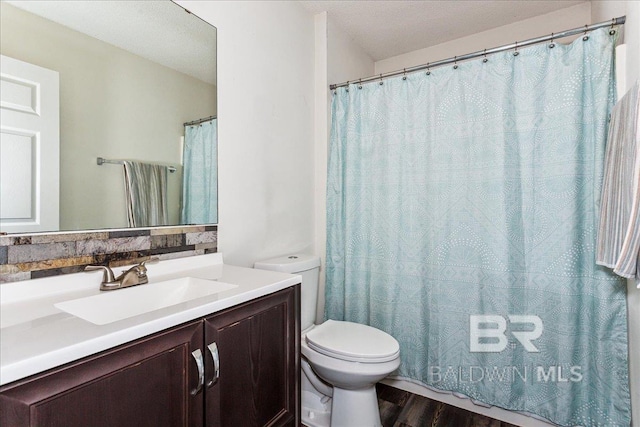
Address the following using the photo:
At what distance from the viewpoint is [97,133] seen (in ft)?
3.79

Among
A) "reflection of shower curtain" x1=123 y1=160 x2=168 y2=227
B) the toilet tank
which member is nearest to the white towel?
the toilet tank

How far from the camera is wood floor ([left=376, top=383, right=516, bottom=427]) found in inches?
67.3

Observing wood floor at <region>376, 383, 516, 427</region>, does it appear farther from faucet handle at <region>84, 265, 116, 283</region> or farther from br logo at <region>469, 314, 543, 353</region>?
faucet handle at <region>84, 265, 116, 283</region>

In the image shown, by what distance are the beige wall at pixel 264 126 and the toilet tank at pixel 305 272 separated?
0.10 meters

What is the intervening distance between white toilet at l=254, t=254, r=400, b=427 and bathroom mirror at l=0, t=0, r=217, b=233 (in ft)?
2.47

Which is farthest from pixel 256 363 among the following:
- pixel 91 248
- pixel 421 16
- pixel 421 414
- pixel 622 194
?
pixel 421 16

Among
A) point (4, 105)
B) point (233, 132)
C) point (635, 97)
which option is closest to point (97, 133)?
point (4, 105)

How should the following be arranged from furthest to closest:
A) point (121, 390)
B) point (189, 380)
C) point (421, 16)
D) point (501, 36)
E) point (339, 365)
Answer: point (501, 36)
point (421, 16)
point (339, 365)
point (189, 380)
point (121, 390)

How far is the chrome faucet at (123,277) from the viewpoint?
3.47ft

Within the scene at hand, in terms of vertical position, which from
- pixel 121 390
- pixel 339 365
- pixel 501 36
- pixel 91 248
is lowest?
pixel 339 365

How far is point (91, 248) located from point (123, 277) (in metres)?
0.16

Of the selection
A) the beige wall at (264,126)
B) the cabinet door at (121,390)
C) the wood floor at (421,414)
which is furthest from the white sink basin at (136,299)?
the wood floor at (421,414)

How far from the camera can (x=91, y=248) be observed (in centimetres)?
112

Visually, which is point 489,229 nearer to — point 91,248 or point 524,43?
point 524,43
